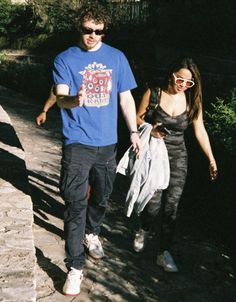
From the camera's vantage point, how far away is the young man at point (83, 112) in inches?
142

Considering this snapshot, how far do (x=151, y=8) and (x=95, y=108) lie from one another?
16.4 meters

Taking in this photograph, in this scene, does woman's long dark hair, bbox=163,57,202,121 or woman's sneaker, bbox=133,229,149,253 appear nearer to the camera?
woman's long dark hair, bbox=163,57,202,121

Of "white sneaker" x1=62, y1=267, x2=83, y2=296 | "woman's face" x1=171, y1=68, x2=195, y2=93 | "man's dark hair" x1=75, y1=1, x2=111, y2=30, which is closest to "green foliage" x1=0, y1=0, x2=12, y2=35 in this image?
"woman's face" x1=171, y1=68, x2=195, y2=93

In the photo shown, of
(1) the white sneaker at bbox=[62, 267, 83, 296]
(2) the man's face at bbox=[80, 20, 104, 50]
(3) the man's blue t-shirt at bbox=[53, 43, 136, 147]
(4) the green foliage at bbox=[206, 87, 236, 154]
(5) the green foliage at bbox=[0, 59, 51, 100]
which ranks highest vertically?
(2) the man's face at bbox=[80, 20, 104, 50]

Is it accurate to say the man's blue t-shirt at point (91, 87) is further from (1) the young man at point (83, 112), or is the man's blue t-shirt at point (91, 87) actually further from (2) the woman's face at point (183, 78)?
(2) the woman's face at point (183, 78)

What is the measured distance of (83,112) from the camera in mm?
3686

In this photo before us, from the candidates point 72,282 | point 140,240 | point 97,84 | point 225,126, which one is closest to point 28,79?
point 225,126

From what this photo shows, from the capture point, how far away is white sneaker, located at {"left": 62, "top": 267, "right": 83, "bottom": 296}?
Result: 371cm

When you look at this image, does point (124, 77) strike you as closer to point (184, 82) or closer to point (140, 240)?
point (184, 82)

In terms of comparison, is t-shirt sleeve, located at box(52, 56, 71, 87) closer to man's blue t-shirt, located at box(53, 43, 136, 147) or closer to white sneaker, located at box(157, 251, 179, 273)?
man's blue t-shirt, located at box(53, 43, 136, 147)

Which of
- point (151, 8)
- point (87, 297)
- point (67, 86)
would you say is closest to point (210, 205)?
point (87, 297)

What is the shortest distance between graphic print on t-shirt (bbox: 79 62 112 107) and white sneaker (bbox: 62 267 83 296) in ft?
4.02

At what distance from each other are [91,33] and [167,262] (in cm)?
206

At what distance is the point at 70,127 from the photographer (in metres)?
3.71
